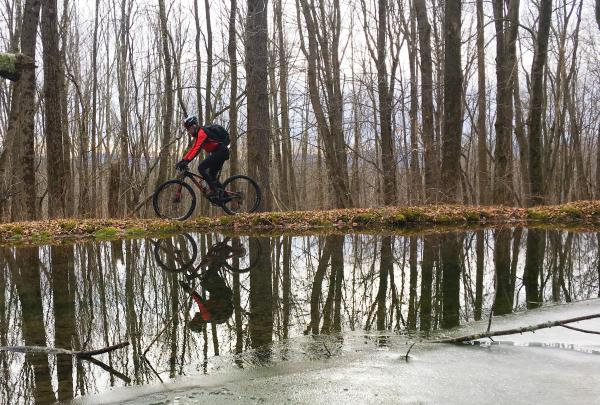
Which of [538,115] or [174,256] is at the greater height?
[538,115]

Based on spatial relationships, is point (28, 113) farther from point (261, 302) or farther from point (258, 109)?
point (261, 302)

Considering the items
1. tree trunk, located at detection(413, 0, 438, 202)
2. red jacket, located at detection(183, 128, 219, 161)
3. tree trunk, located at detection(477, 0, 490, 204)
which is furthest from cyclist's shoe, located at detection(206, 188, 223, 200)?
tree trunk, located at detection(477, 0, 490, 204)

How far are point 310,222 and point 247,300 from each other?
233 inches

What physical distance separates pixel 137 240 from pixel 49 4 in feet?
26.9

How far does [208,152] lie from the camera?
9.95 m

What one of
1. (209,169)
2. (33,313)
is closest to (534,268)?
(33,313)

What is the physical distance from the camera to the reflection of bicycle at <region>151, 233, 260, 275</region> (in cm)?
570

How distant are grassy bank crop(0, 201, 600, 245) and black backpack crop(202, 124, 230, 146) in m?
1.58

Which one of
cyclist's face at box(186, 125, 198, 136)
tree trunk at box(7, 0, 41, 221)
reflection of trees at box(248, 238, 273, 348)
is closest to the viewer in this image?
reflection of trees at box(248, 238, 273, 348)

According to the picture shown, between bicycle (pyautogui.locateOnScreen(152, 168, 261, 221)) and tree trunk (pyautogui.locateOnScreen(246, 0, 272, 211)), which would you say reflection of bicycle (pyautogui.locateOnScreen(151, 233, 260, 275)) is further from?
tree trunk (pyautogui.locateOnScreen(246, 0, 272, 211))

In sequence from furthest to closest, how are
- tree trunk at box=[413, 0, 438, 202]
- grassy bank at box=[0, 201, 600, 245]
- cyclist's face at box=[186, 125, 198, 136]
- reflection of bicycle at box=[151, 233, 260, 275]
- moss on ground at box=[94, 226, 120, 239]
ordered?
tree trunk at box=[413, 0, 438, 202], cyclist's face at box=[186, 125, 198, 136], grassy bank at box=[0, 201, 600, 245], moss on ground at box=[94, 226, 120, 239], reflection of bicycle at box=[151, 233, 260, 275]

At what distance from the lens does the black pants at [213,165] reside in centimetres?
980

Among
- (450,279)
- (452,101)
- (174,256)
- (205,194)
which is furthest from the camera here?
(452,101)

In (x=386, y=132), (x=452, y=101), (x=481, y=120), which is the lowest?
(x=386, y=132)
